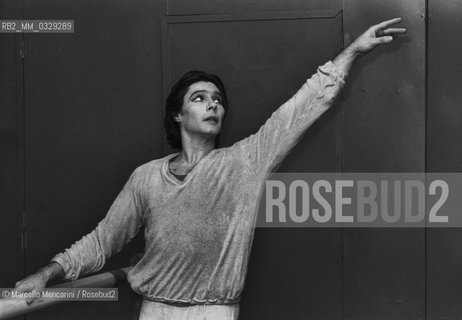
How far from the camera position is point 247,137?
3.78m

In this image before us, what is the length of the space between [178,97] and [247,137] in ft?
1.21

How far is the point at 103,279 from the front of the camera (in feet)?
12.0

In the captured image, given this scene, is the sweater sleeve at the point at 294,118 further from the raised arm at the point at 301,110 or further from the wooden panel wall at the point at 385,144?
the wooden panel wall at the point at 385,144

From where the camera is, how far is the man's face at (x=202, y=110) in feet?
11.6

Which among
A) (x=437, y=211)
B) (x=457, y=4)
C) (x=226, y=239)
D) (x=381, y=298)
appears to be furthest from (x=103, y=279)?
(x=457, y=4)

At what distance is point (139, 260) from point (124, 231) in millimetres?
150

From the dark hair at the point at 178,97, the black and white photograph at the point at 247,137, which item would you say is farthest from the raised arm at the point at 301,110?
the dark hair at the point at 178,97

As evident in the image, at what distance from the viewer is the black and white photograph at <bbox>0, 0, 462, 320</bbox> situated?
375 cm

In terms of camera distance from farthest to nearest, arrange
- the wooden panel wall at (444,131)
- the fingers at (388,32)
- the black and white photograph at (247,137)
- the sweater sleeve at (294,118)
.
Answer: the wooden panel wall at (444,131)
the black and white photograph at (247,137)
the fingers at (388,32)
the sweater sleeve at (294,118)

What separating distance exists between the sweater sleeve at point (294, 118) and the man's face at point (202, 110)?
0.20m

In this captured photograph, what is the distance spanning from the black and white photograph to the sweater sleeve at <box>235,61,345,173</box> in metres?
0.18

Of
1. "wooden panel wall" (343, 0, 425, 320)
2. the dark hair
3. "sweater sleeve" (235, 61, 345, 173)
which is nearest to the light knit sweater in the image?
"sweater sleeve" (235, 61, 345, 173)

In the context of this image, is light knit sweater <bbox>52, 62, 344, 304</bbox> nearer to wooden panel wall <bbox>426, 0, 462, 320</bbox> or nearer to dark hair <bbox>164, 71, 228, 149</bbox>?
dark hair <bbox>164, 71, 228, 149</bbox>

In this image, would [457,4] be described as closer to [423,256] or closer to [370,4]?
[370,4]
